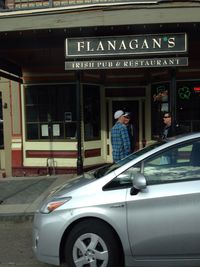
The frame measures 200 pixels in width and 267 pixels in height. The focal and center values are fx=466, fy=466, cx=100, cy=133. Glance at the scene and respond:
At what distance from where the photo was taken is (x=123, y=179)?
4.95m

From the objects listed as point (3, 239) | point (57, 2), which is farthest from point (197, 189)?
point (57, 2)

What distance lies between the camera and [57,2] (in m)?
12.7

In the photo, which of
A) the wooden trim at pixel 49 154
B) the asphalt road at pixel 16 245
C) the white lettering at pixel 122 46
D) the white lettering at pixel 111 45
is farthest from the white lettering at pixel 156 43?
the wooden trim at pixel 49 154

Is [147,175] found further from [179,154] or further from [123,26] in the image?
[123,26]

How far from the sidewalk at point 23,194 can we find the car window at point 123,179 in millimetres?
3578

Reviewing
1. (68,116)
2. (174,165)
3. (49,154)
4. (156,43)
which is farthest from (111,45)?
(49,154)

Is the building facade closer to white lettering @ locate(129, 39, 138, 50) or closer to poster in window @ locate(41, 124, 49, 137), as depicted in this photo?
poster in window @ locate(41, 124, 49, 137)

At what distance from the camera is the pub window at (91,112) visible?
41.9ft

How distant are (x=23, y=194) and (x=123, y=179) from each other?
218 inches

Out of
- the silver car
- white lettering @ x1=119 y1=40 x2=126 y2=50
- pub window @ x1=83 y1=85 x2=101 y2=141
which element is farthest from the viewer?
pub window @ x1=83 y1=85 x2=101 y2=141

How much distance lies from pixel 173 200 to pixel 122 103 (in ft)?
28.5

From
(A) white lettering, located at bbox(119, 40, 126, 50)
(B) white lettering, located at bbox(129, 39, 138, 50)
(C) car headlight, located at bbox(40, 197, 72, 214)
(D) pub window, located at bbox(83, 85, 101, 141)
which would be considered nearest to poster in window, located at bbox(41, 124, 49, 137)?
(D) pub window, located at bbox(83, 85, 101, 141)

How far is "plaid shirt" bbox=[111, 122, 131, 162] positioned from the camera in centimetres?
830

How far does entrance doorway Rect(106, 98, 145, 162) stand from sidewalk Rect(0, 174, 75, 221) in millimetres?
1825
